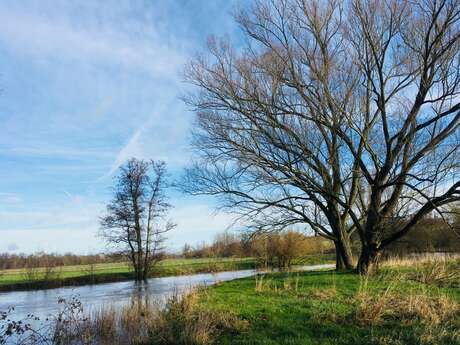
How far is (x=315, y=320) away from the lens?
8.43 m

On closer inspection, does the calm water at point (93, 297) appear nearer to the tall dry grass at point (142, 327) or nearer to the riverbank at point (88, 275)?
the tall dry grass at point (142, 327)

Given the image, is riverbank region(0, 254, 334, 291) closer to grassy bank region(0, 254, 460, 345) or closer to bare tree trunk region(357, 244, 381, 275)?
bare tree trunk region(357, 244, 381, 275)

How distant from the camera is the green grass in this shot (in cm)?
703

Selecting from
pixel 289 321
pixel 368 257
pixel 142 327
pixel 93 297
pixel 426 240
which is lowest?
pixel 93 297

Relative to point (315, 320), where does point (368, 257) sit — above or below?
above

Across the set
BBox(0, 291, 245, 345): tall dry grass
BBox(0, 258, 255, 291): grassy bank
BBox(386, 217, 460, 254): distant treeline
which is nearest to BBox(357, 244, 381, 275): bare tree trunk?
BBox(0, 291, 245, 345): tall dry grass

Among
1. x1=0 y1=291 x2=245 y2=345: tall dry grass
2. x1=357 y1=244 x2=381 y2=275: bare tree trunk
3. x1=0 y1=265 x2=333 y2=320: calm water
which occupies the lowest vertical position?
x1=0 y1=265 x2=333 y2=320: calm water

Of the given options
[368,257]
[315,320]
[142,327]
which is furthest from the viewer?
[368,257]

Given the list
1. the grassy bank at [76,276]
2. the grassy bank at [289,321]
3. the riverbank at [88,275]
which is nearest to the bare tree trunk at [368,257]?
the grassy bank at [289,321]

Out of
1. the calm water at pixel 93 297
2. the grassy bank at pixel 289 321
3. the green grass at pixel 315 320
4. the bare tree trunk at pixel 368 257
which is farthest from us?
the bare tree trunk at pixel 368 257

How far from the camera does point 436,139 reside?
54.0 feet

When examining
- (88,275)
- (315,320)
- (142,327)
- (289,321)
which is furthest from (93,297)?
(315,320)

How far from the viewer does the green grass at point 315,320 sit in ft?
23.1

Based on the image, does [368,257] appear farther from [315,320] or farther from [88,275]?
[88,275]
